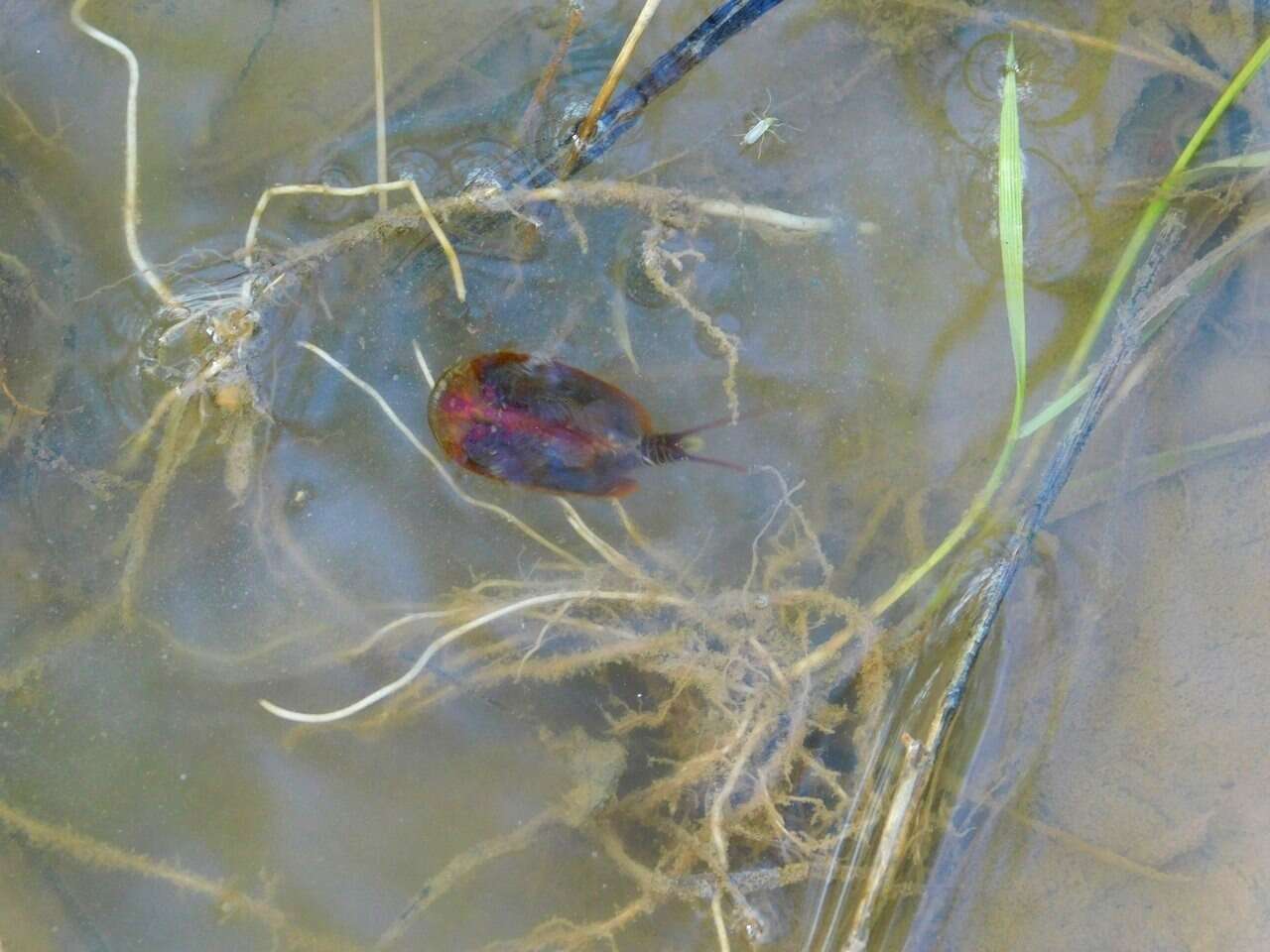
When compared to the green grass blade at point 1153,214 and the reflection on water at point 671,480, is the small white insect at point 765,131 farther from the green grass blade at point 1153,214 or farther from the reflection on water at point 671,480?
the green grass blade at point 1153,214

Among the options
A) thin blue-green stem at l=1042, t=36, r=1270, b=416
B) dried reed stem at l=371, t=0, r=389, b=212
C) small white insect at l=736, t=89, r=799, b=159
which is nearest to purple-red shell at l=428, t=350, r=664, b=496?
dried reed stem at l=371, t=0, r=389, b=212

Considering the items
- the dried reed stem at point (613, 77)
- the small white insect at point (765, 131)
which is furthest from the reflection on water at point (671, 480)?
the dried reed stem at point (613, 77)

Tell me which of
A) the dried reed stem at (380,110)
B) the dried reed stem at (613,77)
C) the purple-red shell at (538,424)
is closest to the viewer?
the dried reed stem at (613,77)

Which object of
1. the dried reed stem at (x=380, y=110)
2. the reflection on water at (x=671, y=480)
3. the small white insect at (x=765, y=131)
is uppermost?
the dried reed stem at (x=380, y=110)

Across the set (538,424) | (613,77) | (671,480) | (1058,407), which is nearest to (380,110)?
(613,77)

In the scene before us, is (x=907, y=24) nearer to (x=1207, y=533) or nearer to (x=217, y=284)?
(x=1207, y=533)

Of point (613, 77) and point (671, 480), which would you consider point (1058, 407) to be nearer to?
point (671, 480)

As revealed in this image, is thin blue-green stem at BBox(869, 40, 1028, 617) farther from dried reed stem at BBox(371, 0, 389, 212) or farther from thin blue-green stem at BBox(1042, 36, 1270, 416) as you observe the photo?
dried reed stem at BBox(371, 0, 389, 212)
